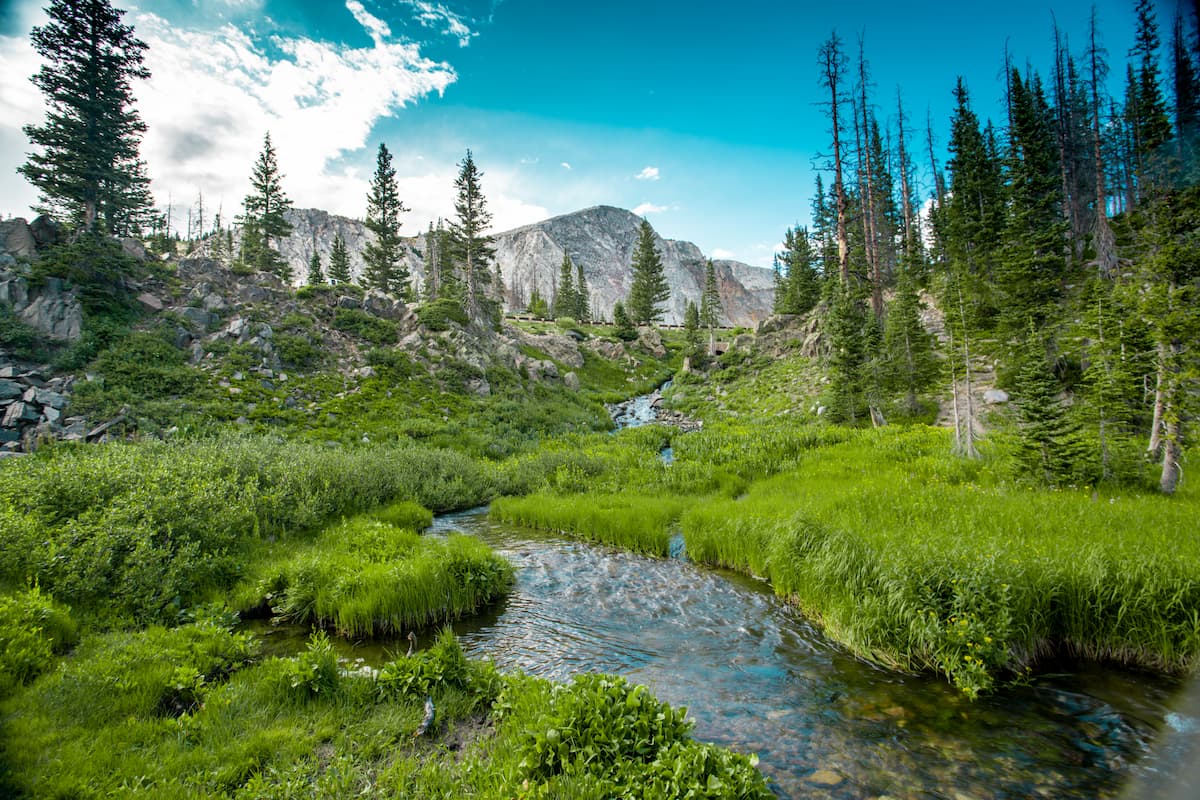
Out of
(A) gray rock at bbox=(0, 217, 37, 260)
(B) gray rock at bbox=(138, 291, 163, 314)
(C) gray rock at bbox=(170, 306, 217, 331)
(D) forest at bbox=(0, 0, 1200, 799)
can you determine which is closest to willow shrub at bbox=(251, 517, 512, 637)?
(D) forest at bbox=(0, 0, 1200, 799)

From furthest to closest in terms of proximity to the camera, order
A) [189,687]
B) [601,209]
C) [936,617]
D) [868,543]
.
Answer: [601,209], [868,543], [936,617], [189,687]

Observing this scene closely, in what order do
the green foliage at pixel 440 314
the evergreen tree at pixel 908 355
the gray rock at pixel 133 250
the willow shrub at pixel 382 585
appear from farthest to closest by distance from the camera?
the green foliage at pixel 440 314
the gray rock at pixel 133 250
the evergreen tree at pixel 908 355
the willow shrub at pixel 382 585

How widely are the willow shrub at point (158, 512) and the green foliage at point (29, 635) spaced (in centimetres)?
Answer: 62

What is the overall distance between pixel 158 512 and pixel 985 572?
47.4ft

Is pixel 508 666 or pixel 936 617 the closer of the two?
pixel 936 617

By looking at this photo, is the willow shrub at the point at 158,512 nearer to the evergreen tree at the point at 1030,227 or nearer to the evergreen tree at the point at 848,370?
the evergreen tree at the point at 848,370

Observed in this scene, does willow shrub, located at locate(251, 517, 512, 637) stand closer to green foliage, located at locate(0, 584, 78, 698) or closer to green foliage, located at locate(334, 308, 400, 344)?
green foliage, located at locate(0, 584, 78, 698)

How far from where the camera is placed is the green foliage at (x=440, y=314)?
38219 millimetres

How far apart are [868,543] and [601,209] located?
19378cm

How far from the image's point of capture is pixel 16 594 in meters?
7.04

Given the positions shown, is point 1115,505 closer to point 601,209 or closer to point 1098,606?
point 1098,606

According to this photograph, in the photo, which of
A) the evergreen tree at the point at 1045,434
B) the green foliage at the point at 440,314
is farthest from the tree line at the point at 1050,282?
the green foliage at the point at 440,314

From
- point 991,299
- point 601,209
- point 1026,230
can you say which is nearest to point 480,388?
point 991,299

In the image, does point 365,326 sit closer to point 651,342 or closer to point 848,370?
point 848,370
